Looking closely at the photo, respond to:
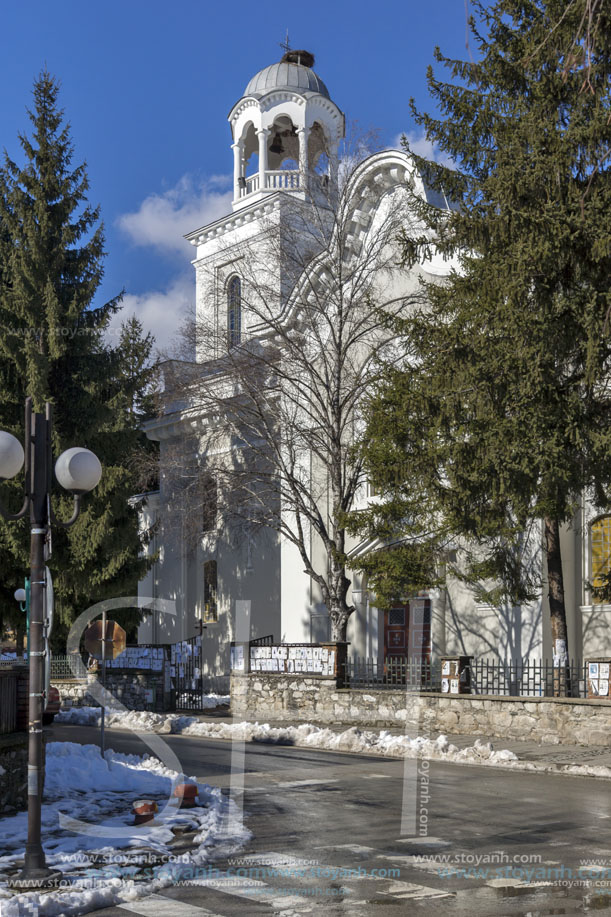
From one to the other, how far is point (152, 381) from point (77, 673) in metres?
9.15

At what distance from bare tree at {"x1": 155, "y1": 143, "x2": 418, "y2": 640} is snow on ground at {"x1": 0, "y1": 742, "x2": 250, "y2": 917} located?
11.4 metres

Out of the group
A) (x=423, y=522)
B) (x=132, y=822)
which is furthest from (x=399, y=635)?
(x=132, y=822)

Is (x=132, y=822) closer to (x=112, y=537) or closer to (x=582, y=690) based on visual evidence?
(x=582, y=690)

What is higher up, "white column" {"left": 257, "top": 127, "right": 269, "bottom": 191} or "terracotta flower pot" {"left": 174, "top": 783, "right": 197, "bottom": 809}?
"white column" {"left": 257, "top": 127, "right": 269, "bottom": 191}

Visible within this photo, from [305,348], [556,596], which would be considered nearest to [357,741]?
[556,596]

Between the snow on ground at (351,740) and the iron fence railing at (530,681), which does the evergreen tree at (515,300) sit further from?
the snow on ground at (351,740)

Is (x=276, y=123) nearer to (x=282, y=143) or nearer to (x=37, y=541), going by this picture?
(x=282, y=143)

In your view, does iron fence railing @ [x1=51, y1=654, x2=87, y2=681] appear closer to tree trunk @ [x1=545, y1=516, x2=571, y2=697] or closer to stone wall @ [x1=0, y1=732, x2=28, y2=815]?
tree trunk @ [x1=545, y1=516, x2=571, y2=697]

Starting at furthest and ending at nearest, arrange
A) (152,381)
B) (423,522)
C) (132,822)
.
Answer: (152,381) < (423,522) < (132,822)

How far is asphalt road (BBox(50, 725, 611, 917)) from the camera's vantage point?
674cm

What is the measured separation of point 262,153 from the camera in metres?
36.8

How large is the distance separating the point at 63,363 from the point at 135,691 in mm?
9765

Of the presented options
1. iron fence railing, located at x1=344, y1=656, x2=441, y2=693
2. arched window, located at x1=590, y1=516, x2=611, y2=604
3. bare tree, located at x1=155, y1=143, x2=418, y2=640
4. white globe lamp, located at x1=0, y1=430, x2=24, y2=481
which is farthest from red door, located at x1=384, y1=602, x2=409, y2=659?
white globe lamp, located at x1=0, y1=430, x2=24, y2=481

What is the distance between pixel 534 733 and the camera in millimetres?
16859
